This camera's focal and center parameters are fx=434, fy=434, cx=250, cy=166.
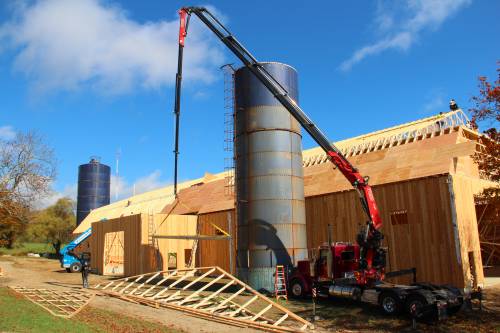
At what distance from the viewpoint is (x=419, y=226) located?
883 inches

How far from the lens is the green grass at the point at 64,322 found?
40.3 ft

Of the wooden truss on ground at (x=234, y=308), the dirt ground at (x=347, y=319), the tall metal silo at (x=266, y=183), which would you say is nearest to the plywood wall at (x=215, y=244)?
the tall metal silo at (x=266, y=183)

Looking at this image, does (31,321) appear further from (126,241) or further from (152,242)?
(126,241)

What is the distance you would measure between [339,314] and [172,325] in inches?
261

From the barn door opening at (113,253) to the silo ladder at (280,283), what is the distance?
20561 mm

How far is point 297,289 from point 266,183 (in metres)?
6.00

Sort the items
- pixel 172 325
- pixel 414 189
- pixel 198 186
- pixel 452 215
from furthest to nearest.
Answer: pixel 198 186 < pixel 414 189 < pixel 452 215 < pixel 172 325

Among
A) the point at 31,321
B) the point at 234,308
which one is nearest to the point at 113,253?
the point at 234,308

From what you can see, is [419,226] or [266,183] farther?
[266,183]

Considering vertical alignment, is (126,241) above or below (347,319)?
above

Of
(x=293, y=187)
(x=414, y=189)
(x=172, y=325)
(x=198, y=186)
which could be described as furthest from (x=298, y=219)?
(x=198, y=186)

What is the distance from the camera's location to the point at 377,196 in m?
24.5

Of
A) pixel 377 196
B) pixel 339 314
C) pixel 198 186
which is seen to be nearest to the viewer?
pixel 339 314

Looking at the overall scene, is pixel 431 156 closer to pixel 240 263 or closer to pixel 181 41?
pixel 240 263
